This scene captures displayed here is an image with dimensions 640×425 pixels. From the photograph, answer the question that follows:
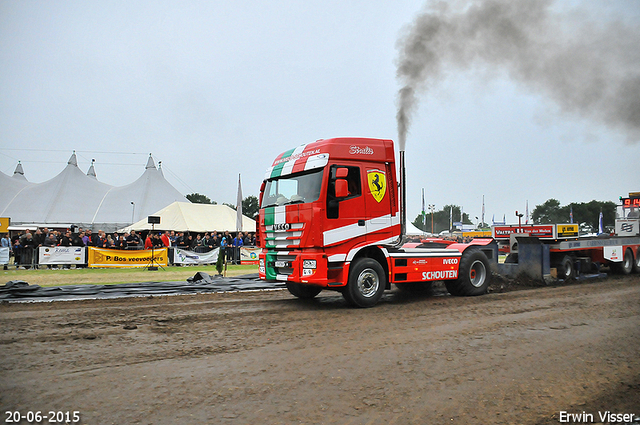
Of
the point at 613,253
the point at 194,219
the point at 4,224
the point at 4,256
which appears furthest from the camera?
the point at 194,219

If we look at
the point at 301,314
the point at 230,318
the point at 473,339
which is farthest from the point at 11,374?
the point at 473,339

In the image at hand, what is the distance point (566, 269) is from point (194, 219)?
25238 millimetres

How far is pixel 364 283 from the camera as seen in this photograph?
884cm

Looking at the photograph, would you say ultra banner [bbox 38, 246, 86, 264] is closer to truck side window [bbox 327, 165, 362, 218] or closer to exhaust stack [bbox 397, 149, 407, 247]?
truck side window [bbox 327, 165, 362, 218]

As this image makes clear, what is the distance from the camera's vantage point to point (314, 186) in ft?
27.9

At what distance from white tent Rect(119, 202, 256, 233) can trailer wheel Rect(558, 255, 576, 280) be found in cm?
2363

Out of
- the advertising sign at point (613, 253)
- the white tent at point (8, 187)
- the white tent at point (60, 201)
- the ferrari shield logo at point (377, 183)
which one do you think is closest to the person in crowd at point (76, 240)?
the ferrari shield logo at point (377, 183)

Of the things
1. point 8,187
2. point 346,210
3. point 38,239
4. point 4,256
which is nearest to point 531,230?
point 346,210

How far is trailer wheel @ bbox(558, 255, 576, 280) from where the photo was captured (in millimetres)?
13422

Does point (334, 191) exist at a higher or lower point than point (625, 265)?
higher

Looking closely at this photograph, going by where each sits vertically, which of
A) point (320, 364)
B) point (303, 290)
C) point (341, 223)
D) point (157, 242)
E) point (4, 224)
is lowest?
point (320, 364)

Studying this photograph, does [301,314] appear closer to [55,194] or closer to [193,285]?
[193,285]

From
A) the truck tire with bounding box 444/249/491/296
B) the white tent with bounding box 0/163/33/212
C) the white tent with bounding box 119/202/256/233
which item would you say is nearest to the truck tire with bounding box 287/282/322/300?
the truck tire with bounding box 444/249/491/296

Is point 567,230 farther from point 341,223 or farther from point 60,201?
point 60,201
